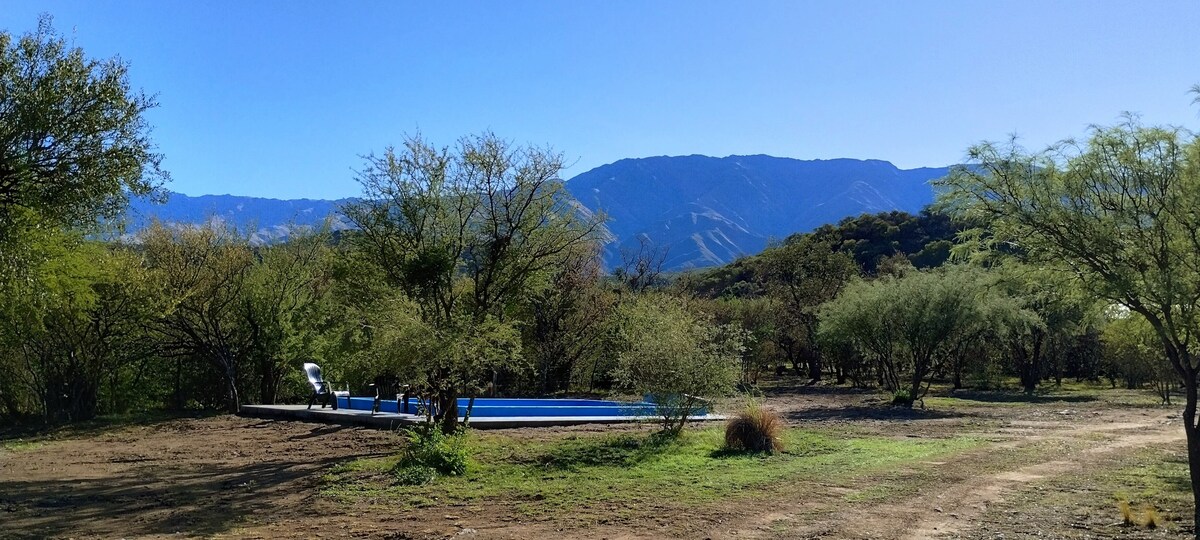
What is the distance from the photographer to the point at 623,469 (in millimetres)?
12273

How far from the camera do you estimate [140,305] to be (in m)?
21.6

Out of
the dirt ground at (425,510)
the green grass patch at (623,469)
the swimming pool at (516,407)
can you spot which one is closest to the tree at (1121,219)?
the dirt ground at (425,510)

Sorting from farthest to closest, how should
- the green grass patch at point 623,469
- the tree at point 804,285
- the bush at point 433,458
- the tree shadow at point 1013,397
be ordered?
the tree at point 804,285
the tree shadow at point 1013,397
the bush at point 433,458
the green grass patch at point 623,469

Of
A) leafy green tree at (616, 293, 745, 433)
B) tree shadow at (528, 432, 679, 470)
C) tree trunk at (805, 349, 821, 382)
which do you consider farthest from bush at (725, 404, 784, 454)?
tree trunk at (805, 349, 821, 382)

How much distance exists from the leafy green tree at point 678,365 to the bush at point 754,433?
852 mm

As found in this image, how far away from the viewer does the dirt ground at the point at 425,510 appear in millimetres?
8125

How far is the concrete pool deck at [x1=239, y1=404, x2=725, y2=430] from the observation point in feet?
61.4

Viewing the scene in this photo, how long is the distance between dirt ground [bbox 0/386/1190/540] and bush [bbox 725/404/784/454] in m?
2.77

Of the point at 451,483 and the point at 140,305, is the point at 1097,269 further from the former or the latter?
the point at 140,305

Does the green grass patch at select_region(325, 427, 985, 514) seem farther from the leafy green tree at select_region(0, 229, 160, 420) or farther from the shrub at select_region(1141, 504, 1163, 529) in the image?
the leafy green tree at select_region(0, 229, 160, 420)

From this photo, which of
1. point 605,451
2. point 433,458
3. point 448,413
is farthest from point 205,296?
point 605,451

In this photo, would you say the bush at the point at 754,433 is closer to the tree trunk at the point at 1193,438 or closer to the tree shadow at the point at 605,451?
the tree shadow at the point at 605,451

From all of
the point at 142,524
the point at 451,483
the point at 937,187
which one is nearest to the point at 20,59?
the point at 142,524

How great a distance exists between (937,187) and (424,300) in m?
9.95
